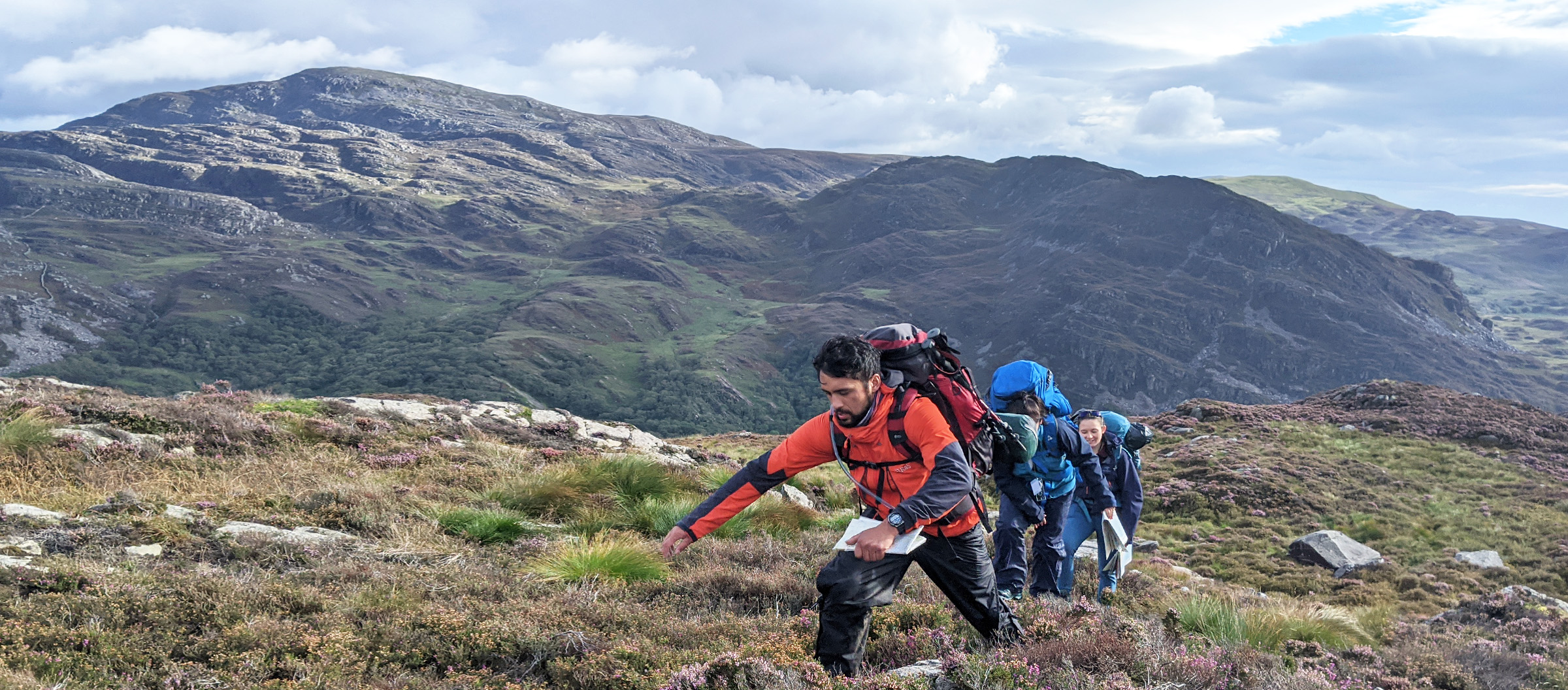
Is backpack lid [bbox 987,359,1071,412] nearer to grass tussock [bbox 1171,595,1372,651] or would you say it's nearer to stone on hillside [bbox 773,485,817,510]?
grass tussock [bbox 1171,595,1372,651]

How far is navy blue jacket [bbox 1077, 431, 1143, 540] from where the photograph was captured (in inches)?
335

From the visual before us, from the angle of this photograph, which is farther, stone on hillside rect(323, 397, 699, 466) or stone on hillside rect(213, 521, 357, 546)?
stone on hillside rect(323, 397, 699, 466)

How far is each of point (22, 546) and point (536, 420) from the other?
11.9 metres

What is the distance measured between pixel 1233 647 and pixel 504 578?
18.4 ft

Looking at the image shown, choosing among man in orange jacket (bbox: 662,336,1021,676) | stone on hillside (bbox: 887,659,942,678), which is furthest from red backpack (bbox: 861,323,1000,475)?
stone on hillside (bbox: 887,659,942,678)

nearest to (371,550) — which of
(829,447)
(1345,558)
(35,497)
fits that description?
(35,497)

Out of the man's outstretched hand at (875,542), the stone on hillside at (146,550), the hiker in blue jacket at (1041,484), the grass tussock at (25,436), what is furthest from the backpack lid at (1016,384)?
the grass tussock at (25,436)

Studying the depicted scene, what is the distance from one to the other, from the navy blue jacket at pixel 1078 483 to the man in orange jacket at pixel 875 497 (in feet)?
6.55

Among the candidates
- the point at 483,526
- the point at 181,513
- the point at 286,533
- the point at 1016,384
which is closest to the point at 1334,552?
the point at 1016,384

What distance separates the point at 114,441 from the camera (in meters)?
9.55

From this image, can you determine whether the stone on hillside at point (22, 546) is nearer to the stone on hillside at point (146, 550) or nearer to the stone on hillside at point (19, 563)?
the stone on hillside at point (19, 563)

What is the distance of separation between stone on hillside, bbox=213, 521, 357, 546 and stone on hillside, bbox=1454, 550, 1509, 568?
20160 millimetres

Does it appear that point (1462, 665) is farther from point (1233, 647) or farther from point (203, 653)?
point (203, 653)

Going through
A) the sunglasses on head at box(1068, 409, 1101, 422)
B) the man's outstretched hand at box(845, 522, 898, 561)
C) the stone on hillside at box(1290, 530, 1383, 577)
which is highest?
the man's outstretched hand at box(845, 522, 898, 561)
